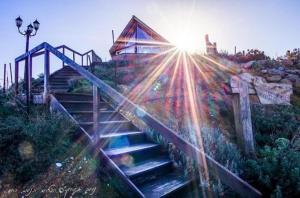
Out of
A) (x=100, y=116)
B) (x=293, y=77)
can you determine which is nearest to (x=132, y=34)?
(x=293, y=77)

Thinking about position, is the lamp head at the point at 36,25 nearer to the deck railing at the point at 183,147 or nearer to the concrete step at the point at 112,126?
the deck railing at the point at 183,147

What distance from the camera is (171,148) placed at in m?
4.27

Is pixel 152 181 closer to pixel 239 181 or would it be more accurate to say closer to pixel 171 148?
pixel 171 148

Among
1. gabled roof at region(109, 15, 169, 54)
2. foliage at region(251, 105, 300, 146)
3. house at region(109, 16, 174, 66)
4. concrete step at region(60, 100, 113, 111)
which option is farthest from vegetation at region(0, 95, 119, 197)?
gabled roof at region(109, 15, 169, 54)

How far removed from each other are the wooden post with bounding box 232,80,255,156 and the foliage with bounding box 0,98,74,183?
3.18 m

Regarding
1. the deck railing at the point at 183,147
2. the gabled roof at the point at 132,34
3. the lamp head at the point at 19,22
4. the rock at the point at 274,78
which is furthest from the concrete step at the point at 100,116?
the gabled roof at the point at 132,34

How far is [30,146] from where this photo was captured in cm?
323

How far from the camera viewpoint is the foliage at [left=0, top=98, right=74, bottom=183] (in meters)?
3.01

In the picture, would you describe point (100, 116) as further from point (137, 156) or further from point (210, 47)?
point (210, 47)

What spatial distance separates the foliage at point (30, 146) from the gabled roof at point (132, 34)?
19.2m

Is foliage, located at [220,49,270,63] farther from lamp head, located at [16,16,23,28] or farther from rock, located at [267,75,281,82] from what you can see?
lamp head, located at [16,16,23,28]

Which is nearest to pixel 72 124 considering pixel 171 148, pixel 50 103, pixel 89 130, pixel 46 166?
pixel 89 130

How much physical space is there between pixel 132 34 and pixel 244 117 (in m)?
20.4

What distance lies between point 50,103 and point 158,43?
59.0 ft
